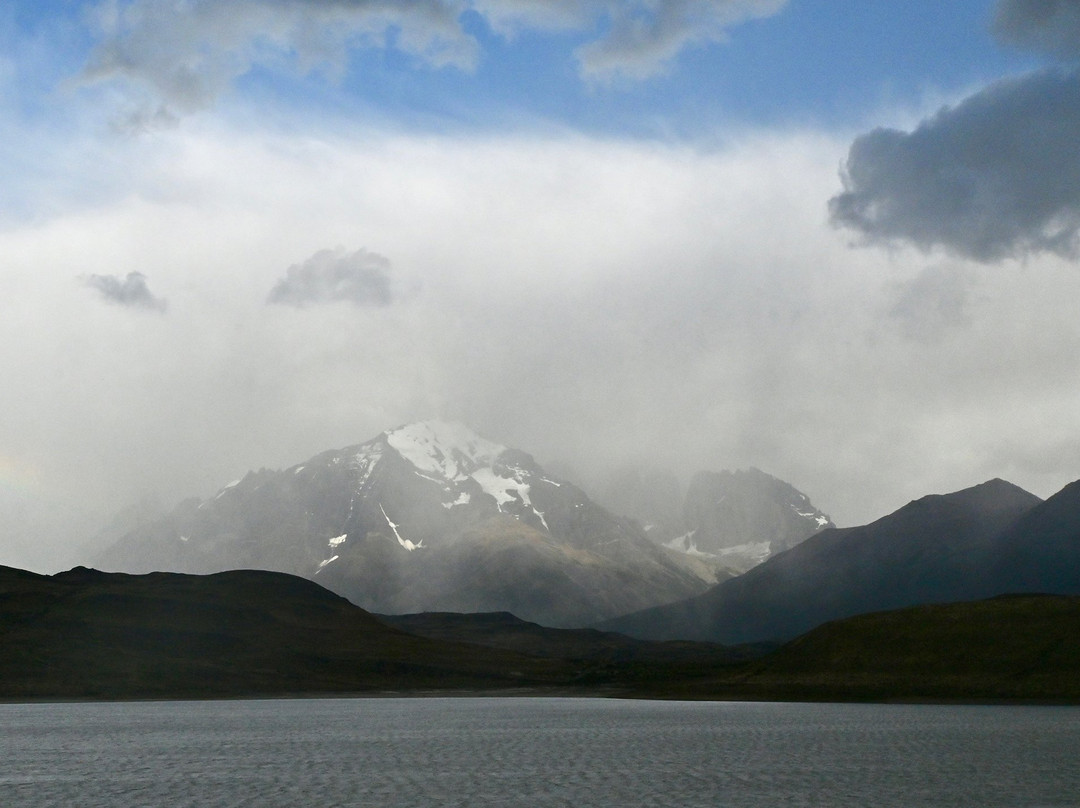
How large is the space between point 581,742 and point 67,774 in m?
48.2

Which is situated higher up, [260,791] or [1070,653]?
[1070,653]

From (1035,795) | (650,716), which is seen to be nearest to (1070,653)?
(650,716)

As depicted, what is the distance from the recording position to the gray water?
6744 centimetres

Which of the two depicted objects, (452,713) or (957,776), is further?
(452,713)

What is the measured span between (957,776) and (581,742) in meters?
43.0

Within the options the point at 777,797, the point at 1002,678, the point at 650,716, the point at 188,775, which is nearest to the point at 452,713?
the point at 650,716

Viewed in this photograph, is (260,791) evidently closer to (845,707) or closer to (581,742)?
(581,742)

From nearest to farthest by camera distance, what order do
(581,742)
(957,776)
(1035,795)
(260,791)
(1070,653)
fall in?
1. (1035,795)
2. (260,791)
3. (957,776)
4. (581,742)
5. (1070,653)

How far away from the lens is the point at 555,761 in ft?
300

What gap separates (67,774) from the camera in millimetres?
81625

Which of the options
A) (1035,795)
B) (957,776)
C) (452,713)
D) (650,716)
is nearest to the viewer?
(1035,795)

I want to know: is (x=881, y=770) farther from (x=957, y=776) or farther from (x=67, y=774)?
(x=67, y=774)

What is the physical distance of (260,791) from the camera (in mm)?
70875

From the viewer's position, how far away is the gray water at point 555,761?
6744 centimetres
